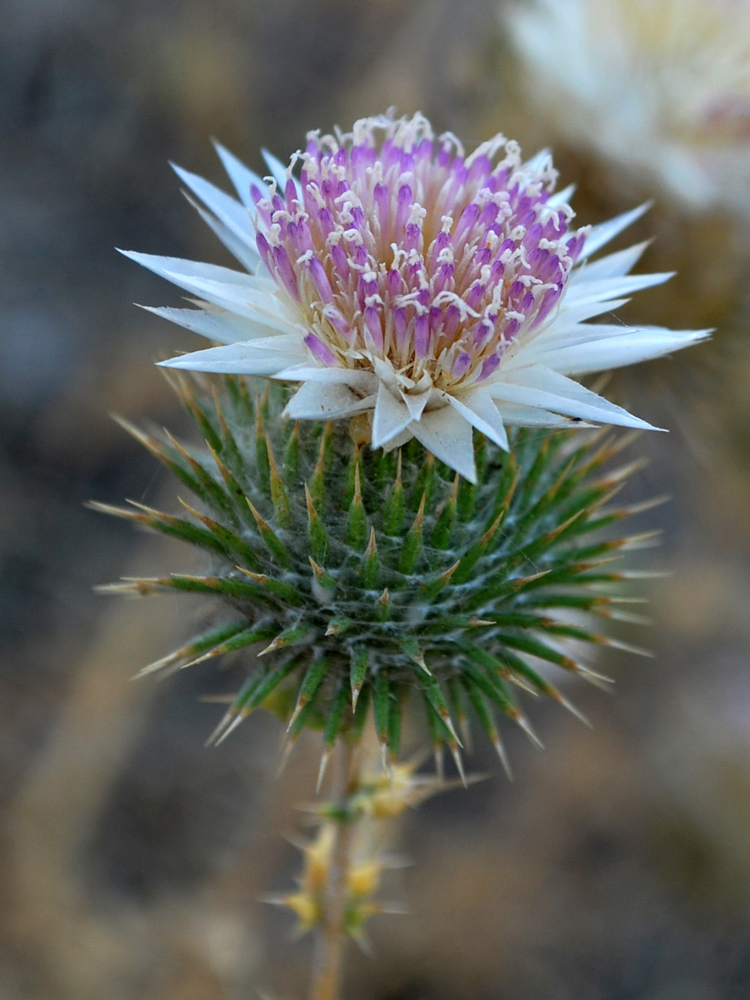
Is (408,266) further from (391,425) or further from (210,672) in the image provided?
(210,672)

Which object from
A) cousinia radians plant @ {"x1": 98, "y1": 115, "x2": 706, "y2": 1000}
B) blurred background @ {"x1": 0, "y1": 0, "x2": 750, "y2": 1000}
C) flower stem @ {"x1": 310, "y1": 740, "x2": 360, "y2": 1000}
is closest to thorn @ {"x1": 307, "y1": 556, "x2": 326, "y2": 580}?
cousinia radians plant @ {"x1": 98, "y1": 115, "x2": 706, "y2": 1000}

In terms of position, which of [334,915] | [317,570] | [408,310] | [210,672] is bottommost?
[334,915]

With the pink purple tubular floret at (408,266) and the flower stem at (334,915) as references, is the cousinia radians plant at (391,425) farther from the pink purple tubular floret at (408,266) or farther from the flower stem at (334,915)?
the flower stem at (334,915)

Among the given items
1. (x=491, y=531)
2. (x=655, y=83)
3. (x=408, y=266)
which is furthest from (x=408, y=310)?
(x=655, y=83)

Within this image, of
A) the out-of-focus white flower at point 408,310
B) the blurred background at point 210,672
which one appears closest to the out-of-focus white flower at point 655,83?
the blurred background at point 210,672

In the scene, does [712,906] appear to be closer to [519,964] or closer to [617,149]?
[519,964]

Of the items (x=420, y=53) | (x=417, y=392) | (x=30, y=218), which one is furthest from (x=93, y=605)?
(x=417, y=392)
